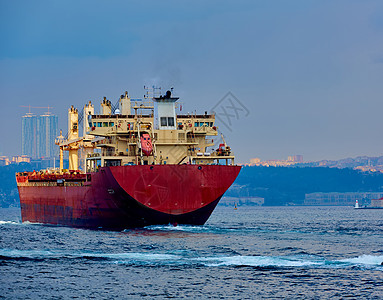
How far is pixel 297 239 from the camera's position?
56250mm

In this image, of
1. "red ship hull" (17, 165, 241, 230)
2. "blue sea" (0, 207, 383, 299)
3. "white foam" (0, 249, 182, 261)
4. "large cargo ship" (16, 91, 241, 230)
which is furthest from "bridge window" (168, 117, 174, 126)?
"white foam" (0, 249, 182, 261)

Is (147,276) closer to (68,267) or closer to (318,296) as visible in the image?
(68,267)

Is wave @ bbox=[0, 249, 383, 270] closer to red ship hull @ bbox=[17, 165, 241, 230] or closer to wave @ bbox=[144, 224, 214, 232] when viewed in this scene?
red ship hull @ bbox=[17, 165, 241, 230]

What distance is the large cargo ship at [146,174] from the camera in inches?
2281

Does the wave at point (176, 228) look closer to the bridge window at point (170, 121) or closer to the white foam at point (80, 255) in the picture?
the bridge window at point (170, 121)

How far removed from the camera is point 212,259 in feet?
139

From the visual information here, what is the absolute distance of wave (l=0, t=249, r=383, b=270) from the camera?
40.3m

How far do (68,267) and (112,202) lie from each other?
22.6m

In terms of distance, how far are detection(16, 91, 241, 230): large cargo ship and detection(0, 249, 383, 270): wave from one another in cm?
1310

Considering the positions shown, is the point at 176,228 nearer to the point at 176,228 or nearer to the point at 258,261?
the point at 176,228

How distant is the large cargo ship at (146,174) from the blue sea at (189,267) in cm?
287

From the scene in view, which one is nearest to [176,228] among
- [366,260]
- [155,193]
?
[155,193]

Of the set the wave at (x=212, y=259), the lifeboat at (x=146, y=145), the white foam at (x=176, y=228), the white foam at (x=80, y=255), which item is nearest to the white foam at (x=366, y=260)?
the wave at (x=212, y=259)

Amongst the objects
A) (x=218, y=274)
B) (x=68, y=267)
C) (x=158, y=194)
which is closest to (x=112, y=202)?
(x=158, y=194)
